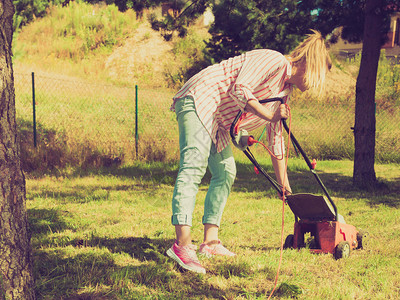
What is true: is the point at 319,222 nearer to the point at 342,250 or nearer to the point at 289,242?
the point at 342,250

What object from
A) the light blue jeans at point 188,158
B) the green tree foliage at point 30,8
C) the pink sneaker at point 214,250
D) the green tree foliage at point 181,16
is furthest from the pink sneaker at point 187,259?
the green tree foliage at point 30,8

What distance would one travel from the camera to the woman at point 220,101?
2986 mm

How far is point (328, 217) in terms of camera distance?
3.50 meters

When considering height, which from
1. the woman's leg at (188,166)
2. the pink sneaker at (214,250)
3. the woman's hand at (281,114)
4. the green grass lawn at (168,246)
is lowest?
the green grass lawn at (168,246)

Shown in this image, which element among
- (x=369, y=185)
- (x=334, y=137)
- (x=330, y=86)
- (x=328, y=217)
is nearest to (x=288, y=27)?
(x=369, y=185)

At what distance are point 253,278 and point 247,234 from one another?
1.17 meters

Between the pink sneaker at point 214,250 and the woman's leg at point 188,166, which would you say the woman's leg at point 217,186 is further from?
the woman's leg at point 188,166

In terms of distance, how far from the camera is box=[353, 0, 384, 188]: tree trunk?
6.62 m

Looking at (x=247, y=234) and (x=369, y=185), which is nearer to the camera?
(x=247, y=234)

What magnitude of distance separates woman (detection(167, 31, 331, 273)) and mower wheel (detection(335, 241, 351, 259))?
1.09 m

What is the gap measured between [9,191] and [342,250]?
236cm

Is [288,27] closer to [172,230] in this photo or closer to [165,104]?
[172,230]

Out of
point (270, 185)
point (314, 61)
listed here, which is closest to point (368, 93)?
point (270, 185)

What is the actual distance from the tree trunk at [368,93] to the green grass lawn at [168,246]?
1.36 ft
